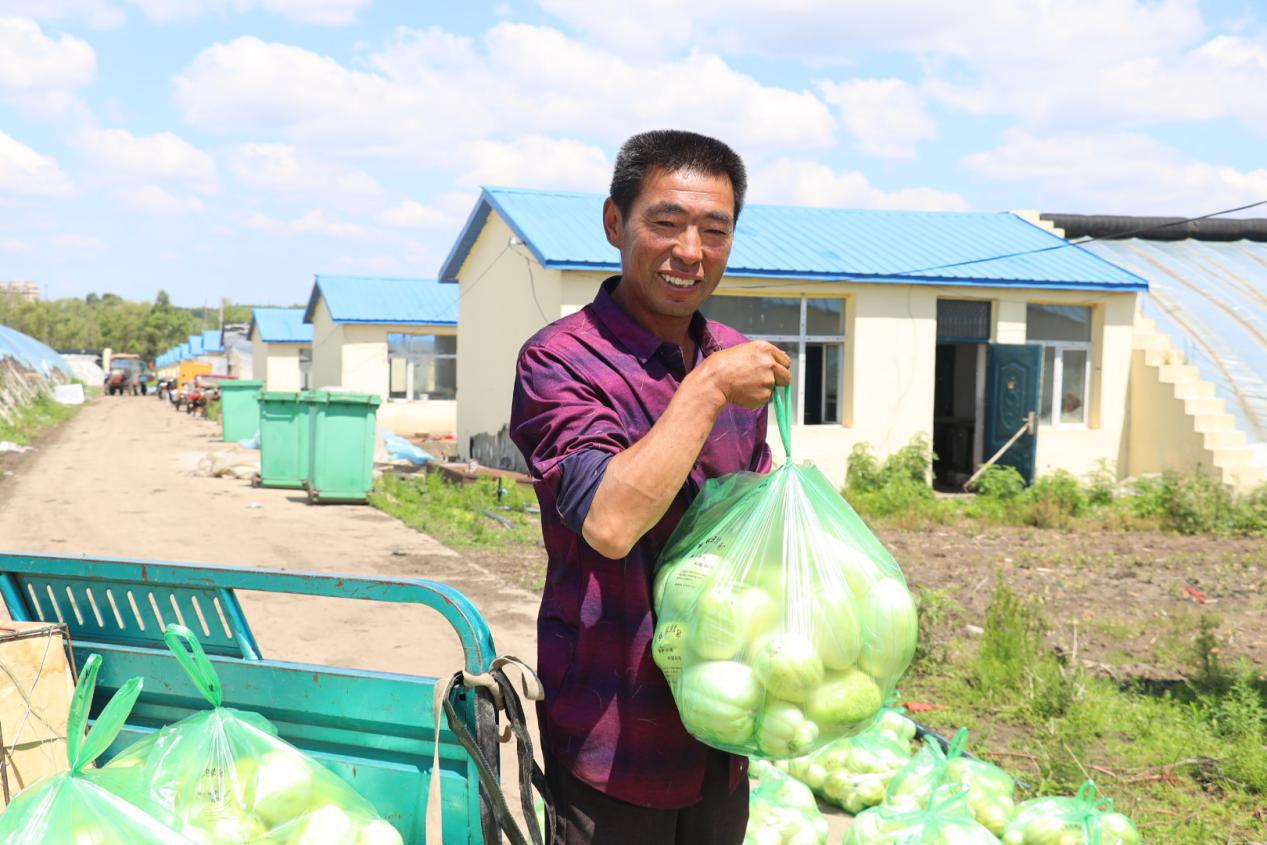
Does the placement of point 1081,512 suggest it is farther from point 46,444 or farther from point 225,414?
point 46,444

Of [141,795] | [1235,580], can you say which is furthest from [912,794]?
[1235,580]

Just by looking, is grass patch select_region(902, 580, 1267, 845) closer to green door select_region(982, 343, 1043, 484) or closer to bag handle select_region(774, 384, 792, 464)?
bag handle select_region(774, 384, 792, 464)

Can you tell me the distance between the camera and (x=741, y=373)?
176 centimetres

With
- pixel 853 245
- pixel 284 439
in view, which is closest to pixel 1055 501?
pixel 853 245

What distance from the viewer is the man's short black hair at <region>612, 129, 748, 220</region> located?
6.49ft

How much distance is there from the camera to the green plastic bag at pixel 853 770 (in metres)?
4.25

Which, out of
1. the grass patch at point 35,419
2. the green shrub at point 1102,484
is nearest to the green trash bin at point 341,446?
the green shrub at point 1102,484

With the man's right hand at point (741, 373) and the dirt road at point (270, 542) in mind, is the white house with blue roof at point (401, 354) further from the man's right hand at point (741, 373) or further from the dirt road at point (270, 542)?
the man's right hand at point (741, 373)

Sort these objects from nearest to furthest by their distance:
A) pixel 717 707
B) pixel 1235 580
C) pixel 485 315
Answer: pixel 717 707 → pixel 1235 580 → pixel 485 315

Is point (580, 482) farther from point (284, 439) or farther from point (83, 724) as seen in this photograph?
point (284, 439)

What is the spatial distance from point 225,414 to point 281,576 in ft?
77.2

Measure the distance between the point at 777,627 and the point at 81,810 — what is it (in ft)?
4.01

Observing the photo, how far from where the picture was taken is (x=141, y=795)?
1.91 meters

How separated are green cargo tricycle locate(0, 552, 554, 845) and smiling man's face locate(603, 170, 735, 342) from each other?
2.32 ft
